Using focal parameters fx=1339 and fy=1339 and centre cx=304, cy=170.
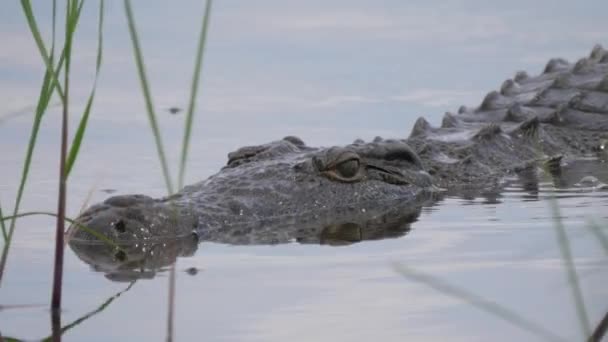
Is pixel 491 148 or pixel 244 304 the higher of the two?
pixel 491 148

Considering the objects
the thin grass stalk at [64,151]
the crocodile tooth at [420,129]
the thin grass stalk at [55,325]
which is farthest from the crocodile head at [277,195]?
the thin grass stalk at [64,151]

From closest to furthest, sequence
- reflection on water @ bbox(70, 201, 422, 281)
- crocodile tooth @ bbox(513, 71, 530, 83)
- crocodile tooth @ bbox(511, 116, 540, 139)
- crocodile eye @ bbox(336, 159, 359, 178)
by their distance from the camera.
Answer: reflection on water @ bbox(70, 201, 422, 281) < crocodile eye @ bbox(336, 159, 359, 178) < crocodile tooth @ bbox(511, 116, 540, 139) < crocodile tooth @ bbox(513, 71, 530, 83)

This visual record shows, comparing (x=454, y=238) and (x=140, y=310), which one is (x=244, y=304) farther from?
(x=454, y=238)

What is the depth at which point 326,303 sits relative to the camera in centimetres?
488

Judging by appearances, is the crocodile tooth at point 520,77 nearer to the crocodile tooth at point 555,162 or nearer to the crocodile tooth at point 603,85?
the crocodile tooth at point 603,85

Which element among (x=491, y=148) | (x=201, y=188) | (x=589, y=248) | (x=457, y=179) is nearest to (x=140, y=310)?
(x=589, y=248)

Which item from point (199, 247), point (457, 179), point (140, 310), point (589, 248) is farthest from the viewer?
point (457, 179)

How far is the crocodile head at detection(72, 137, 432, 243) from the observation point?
6.61 meters

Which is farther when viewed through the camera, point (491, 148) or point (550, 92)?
point (550, 92)

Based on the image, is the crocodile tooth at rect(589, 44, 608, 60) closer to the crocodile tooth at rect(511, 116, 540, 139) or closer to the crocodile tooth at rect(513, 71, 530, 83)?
the crocodile tooth at rect(513, 71, 530, 83)

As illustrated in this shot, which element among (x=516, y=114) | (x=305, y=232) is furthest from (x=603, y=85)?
(x=305, y=232)

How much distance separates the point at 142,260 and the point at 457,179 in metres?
3.82

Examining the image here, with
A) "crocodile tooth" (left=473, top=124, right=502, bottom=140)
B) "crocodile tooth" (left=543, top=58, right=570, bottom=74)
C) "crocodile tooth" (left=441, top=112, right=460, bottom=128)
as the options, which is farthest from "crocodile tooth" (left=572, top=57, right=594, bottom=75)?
"crocodile tooth" (left=473, top=124, right=502, bottom=140)

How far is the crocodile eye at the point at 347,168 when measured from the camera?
27.7ft
